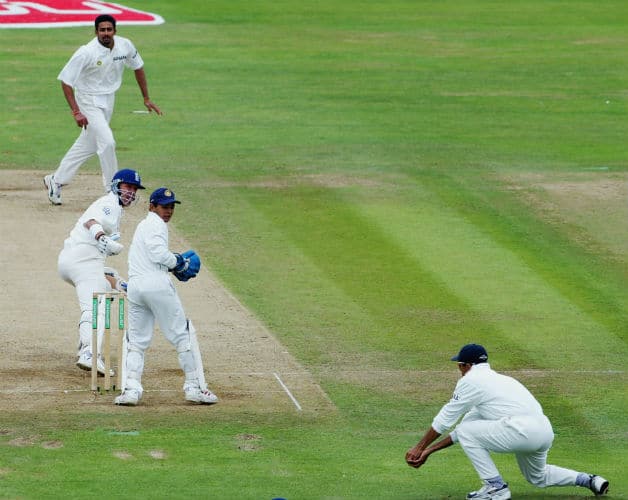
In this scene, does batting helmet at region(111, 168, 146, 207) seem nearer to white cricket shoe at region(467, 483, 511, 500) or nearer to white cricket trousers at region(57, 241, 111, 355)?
white cricket trousers at region(57, 241, 111, 355)

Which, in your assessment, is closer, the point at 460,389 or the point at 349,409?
the point at 460,389

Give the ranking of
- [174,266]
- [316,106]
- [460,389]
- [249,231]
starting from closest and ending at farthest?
1. [460,389]
2. [174,266]
3. [249,231]
4. [316,106]

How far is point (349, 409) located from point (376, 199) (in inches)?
286

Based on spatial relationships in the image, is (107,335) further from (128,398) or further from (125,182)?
(125,182)

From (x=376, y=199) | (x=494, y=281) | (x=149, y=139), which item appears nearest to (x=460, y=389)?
(x=494, y=281)

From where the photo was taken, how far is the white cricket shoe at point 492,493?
34.9 ft

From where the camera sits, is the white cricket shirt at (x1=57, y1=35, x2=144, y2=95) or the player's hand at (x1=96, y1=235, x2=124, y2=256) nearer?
the player's hand at (x1=96, y1=235, x2=124, y2=256)

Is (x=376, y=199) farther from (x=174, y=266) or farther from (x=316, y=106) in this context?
(x=174, y=266)

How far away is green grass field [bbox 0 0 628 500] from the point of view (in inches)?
460

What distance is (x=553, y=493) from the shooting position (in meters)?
11.1

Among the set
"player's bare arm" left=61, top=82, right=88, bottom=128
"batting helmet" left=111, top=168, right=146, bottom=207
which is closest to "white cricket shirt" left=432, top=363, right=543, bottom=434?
"batting helmet" left=111, top=168, right=146, bottom=207

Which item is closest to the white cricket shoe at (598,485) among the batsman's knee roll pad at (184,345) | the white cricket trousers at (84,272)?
the batsman's knee roll pad at (184,345)

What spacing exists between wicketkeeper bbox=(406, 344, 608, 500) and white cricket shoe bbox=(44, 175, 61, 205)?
9281 mm

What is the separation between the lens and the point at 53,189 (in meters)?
19.0
